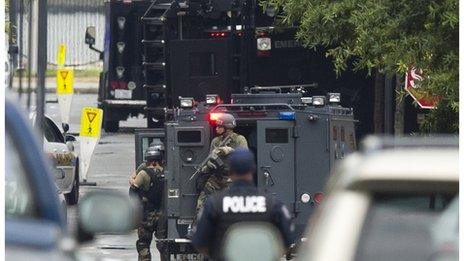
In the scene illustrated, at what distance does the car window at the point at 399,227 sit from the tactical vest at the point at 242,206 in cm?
504

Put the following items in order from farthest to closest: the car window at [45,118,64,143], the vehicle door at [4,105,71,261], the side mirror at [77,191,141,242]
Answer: the car window at [45,118,64,143], the side mirror at [77,191,141,242], the vehicle door at [4,105,71,261]

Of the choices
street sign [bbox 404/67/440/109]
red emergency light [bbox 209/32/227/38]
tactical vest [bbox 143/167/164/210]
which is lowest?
tactical vest [bbox 143/167/164/210]

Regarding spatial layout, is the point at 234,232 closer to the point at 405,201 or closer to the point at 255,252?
the point at 255,252

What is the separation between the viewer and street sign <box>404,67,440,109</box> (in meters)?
16.1

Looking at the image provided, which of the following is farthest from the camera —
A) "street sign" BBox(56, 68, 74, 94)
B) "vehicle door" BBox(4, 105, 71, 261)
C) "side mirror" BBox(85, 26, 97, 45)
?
"side mirror" BBox(85, 26, 97, 45)

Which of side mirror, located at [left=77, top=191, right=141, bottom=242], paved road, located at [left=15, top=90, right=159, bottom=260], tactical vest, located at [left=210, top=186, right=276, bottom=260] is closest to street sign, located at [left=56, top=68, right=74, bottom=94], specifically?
paved road, located at [left=15, top=90, right=159, bottom=260]

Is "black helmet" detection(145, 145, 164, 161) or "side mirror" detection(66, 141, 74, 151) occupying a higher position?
"black helmet" detection(145, 145, 164, 161)

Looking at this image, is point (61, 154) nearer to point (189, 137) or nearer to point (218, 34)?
point (218, 34)

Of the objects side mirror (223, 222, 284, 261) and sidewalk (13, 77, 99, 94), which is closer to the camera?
side mirror (223, 222, 284, 261)

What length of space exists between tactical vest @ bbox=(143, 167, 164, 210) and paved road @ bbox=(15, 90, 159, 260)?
2.39 feet

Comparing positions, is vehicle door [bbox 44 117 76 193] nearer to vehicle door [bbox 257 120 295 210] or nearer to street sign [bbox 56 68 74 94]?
street sign [bbox 56 68 74 94]

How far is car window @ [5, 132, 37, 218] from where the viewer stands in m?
6.10

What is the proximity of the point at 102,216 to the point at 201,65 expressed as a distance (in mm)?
20179

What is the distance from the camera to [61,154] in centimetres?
2630
